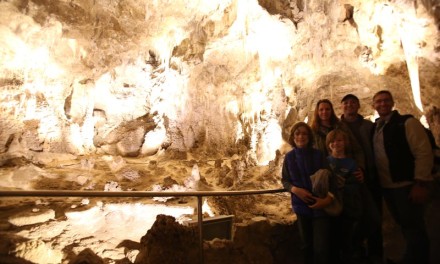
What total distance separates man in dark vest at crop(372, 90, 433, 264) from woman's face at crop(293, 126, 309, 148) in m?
0.71

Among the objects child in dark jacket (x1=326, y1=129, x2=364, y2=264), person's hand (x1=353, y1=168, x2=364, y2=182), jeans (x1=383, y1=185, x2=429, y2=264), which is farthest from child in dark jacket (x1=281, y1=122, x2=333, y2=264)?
jeans (x1=383, y1=185, x2=429, y2=264)

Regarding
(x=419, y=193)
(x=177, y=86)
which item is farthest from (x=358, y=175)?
(x=177, y=86)

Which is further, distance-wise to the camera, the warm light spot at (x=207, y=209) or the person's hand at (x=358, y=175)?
the warm light spot at (x=207, y=209)

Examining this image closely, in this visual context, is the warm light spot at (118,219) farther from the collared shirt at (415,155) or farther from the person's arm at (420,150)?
the person's arm at (420,150)

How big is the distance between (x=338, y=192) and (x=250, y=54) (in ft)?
26.3

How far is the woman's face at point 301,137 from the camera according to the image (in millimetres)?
2855

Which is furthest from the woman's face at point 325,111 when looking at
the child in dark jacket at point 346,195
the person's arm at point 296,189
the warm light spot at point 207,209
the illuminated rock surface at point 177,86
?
the warm light spot at point 207,209

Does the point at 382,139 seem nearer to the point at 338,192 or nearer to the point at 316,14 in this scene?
the point at 338,192

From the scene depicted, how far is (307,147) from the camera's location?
2873 mm

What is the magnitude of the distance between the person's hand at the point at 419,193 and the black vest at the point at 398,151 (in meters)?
0.11

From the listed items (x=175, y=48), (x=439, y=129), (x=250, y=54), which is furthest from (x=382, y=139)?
(x=175, y=48)

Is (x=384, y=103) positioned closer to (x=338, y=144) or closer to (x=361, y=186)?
(x=338, y=144)

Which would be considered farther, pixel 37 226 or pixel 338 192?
pixel 37 226

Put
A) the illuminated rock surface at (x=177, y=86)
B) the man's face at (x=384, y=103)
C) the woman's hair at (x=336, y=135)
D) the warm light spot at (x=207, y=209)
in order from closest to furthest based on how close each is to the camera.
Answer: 1. the woman's hair at (x=336, y=135)
2. the man's face at (x=384, y=103)
3. the illuminated rock surface at (x=177, y=86)
4. the warm light spot at (x=207, y=209)
